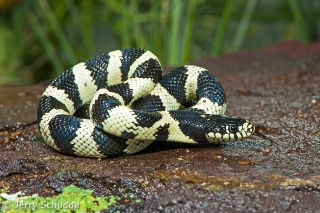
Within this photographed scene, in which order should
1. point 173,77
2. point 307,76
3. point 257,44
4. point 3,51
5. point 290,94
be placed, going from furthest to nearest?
point 257,44 < point 3,51 < point 307,76 < point 290,94 < point 173,77

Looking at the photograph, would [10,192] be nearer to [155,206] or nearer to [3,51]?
[155,206]

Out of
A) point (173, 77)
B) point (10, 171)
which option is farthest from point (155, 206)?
point (173, 77)

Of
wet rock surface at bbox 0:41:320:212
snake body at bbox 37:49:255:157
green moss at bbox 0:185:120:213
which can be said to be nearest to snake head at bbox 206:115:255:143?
snake body at bbox 37:49:255:157
